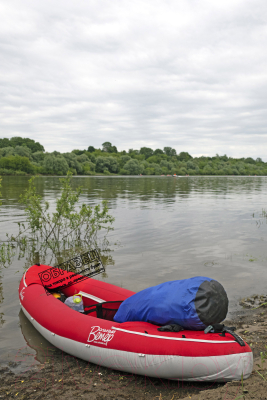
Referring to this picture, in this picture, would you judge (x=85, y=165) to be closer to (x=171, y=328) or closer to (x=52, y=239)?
(x=52, y=239)

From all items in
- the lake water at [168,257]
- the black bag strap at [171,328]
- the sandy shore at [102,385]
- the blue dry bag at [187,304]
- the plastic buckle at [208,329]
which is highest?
the blue dry bag at [187,304]

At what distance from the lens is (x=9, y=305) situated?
612cm

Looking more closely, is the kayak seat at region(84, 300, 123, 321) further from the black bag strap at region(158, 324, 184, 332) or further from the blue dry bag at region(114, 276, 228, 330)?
the black bag strap at region(158, 324, 184, 332)

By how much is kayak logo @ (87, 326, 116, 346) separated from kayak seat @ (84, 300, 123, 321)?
769 mm

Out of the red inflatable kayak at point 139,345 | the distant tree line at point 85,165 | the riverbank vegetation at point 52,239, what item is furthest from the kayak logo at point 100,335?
the distant tree line at point 85,165

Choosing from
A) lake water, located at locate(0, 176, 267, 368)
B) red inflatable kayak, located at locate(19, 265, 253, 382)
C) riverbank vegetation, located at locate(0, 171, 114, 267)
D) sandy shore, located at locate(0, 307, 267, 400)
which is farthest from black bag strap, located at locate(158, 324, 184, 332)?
riverbank vegetation, located at locate(0, 171, 114, 267)

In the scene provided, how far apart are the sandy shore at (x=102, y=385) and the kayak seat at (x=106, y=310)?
0.84 meters

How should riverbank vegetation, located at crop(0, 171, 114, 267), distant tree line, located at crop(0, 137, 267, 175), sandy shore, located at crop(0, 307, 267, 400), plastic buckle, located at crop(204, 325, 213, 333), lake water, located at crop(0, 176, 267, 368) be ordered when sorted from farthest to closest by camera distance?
distant tree line, located at crop(0, 137, 267, 175), riverbank vegetation, located at crop(0, 171, 114, 267), lake water, located at crop(0, 176, 267, 368), plastic buckle, located at crop(204, 325, 213, 333), sandy shore, located at crop(0, 307, 267, 400)

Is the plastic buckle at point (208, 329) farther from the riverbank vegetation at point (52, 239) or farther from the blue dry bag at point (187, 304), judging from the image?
the riverbank vegetation at point (52, 239)

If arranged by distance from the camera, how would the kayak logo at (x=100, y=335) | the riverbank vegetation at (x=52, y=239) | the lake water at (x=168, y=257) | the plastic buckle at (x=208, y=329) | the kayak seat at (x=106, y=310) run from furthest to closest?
the riverbank vegetation at (x=52, y=239), the lake water at (x=168, y=257), the kayak seat at (x=106, y=310), the kayak logo at (x=100, y=335), the plastic buckle at (x=208, y=329)

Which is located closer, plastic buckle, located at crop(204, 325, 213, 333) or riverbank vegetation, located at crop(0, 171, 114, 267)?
plastic buckle, located at crop(204, 325, 213, 333)

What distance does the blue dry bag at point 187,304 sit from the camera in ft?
12.4

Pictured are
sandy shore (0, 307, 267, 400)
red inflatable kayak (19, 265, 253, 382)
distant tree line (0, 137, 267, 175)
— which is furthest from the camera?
distant tree line (0, 137, 267, 175)

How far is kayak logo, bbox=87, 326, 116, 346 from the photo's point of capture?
4.06m
